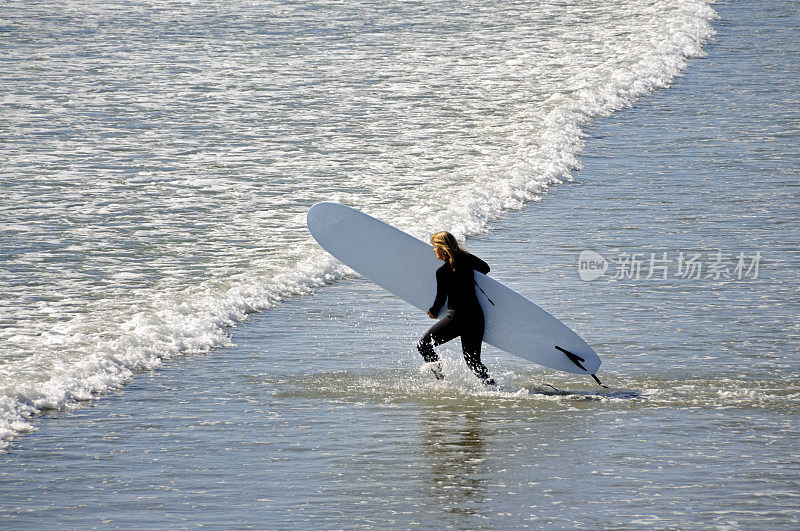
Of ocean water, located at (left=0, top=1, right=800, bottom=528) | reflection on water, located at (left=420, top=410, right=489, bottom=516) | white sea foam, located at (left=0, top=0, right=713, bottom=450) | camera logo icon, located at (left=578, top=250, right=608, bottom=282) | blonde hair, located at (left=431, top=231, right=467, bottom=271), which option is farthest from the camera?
camera logo icon, located at (left=578, top=250, right=608, bottom=282)

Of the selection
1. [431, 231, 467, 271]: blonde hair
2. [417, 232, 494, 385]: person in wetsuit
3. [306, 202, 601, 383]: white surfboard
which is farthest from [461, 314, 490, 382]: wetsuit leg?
[431, 231, 467, 271]: blonde hair

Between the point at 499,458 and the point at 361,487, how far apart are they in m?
0.99

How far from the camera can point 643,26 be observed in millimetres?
32781

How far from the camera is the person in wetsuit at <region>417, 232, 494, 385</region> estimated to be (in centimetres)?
877

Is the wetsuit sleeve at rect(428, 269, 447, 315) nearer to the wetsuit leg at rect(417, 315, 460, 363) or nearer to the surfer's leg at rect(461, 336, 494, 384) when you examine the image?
the wetsuit leg at rect(417, 315, 460, 363)

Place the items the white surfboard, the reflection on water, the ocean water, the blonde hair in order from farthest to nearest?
the white surfboard
the blonde hair
the ocean water
the reflection on water

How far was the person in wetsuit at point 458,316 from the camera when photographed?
877 cm

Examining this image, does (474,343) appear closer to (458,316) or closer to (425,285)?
(458,316)

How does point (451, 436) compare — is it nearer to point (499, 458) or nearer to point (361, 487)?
point (499, 458)

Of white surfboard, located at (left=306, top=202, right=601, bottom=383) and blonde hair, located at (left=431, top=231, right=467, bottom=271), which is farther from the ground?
blonde hair, located at (left=431, top=231, right=467, bottom=271)

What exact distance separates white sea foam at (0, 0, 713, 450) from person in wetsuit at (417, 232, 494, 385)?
2.54 m

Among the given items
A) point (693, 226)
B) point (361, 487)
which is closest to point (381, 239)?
point (361, 487)

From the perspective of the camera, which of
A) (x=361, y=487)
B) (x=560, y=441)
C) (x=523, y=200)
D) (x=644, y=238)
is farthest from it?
(x=523, y=200)

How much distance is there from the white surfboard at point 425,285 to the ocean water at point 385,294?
0.82ft
